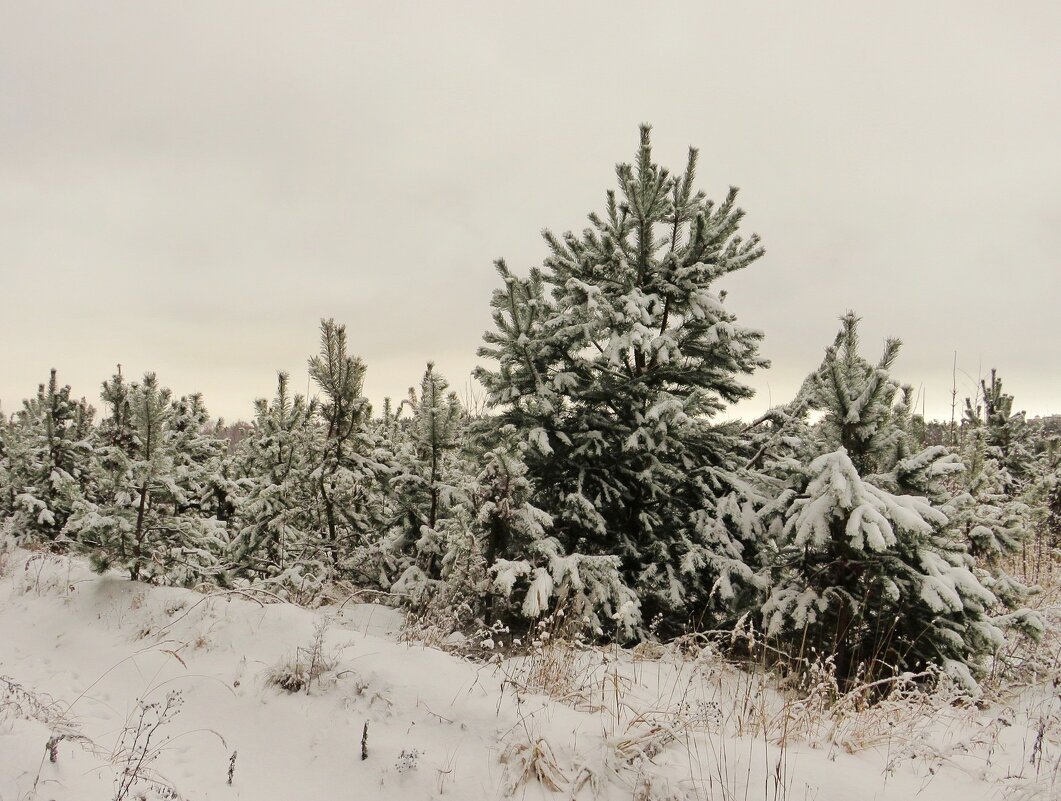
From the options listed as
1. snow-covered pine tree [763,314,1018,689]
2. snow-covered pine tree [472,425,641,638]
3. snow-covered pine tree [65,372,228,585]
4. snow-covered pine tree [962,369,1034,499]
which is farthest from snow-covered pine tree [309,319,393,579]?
snow-covered pine tree [962,369,1034,499]

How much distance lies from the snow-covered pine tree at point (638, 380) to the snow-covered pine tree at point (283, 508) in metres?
3.40

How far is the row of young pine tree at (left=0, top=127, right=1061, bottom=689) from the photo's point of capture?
5422 mm

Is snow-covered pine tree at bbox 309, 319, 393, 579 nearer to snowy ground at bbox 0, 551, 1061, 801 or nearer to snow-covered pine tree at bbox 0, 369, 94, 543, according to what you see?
snowy ground at bbox 0, 551, 1061, 801

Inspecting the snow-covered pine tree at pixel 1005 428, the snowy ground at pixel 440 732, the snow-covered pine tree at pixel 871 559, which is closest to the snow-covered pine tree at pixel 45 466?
the snowy ground at pixel 440 732

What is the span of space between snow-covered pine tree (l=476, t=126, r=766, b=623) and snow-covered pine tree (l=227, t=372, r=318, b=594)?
3.40 meters

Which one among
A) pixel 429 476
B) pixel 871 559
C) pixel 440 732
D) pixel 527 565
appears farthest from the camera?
pixel 429 476

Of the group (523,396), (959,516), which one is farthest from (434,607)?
(959,516)

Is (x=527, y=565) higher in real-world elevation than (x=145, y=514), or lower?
lower

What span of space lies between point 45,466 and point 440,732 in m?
13.0

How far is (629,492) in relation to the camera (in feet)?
23.6

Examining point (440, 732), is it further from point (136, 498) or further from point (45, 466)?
point (45, 466)

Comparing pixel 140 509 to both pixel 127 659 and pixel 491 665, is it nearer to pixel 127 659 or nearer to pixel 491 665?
pixel 127 659

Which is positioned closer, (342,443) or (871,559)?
(871,559)

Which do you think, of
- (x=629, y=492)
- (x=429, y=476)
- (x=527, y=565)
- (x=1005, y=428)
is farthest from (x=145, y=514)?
(x=1005, y=428)
